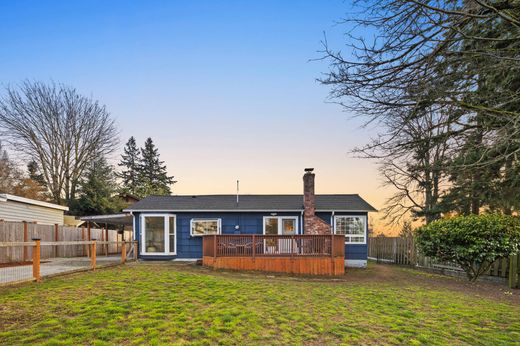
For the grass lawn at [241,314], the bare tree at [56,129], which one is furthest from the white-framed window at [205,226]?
the bare tree at [56,129]

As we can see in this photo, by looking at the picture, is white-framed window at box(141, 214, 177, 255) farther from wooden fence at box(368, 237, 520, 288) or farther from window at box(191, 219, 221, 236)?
wooden fence at box(368, 237, 520, 288)

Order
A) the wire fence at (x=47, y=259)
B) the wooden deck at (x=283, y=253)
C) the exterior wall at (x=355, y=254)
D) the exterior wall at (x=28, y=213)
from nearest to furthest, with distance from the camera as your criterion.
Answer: the wire fence at (x=47, y=259)
the wooden deck at (x=283, y=253)
the exterior wall at (x=355, y=254)
the exterior wall at (x=28, y=213)

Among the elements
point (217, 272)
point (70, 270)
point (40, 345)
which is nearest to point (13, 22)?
point (70, 270)

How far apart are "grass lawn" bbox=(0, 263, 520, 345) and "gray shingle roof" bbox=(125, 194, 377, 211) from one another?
6.31 metres

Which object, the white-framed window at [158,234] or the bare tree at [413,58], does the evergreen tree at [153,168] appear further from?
the bare tree at [413,58]

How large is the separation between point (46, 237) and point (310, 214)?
1268 cm

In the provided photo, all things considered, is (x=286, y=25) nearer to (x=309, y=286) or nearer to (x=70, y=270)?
(x=309, y=286)

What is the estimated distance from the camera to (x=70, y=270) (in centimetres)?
991

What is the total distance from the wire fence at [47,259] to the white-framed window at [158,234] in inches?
25.5

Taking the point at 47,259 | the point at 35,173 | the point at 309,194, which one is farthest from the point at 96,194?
the point at 309,194

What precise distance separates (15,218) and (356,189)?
62.3ft

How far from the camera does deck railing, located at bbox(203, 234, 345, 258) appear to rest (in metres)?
12.2

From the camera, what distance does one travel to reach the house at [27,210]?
1485 cm

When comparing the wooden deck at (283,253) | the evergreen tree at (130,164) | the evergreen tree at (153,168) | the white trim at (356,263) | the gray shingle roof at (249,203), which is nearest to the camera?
the wooden deck at (283,253)
